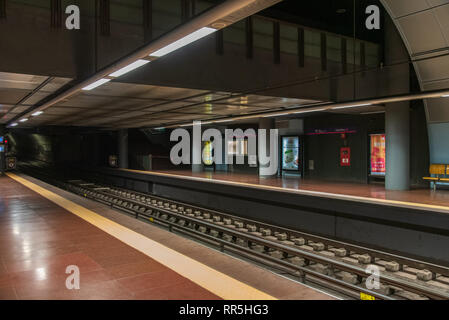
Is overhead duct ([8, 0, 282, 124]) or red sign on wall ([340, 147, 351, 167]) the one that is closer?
overhead duct ([8, 0, 282, 124])

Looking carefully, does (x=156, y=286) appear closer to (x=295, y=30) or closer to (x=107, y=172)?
(x=295, y=30)

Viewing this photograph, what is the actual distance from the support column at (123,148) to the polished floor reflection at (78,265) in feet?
61.0

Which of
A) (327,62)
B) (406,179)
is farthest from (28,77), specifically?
(406,179)

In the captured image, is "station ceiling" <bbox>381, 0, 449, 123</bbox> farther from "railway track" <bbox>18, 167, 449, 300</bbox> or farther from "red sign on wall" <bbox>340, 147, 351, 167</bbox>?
"railway track" <bbox>18, 167, 449, 300</bbox>

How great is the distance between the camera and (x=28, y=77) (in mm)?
8641

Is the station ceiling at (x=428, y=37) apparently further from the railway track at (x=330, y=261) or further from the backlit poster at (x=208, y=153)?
the backlit poster at (x=208, y=153)

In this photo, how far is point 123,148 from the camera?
85.5ft

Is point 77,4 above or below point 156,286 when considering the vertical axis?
above

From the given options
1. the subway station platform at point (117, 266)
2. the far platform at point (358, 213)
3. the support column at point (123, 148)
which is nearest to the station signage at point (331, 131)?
the far platform at point (358, 213)

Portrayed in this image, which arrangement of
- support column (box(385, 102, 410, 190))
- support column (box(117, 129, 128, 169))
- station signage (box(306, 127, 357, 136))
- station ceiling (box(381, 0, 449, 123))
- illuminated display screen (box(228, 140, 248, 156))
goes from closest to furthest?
station ceiling (box(381, 0, 449, 123)) → support column (box(385, 102, 410, 190)) → station signage (box(306, 127, 357, 136)) → illuminated display screen (box(228, 140, 248, 156)) → support column (box(117, 129, 128, 169))

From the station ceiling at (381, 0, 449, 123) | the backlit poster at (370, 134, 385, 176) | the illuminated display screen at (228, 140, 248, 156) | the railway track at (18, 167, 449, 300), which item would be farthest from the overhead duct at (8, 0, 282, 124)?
the illuminated display screen at (228, 140, 248, 156)

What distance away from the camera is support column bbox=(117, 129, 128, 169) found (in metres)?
25.8

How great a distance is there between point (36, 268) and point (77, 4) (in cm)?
729

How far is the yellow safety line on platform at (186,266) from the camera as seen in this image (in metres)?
3.64
